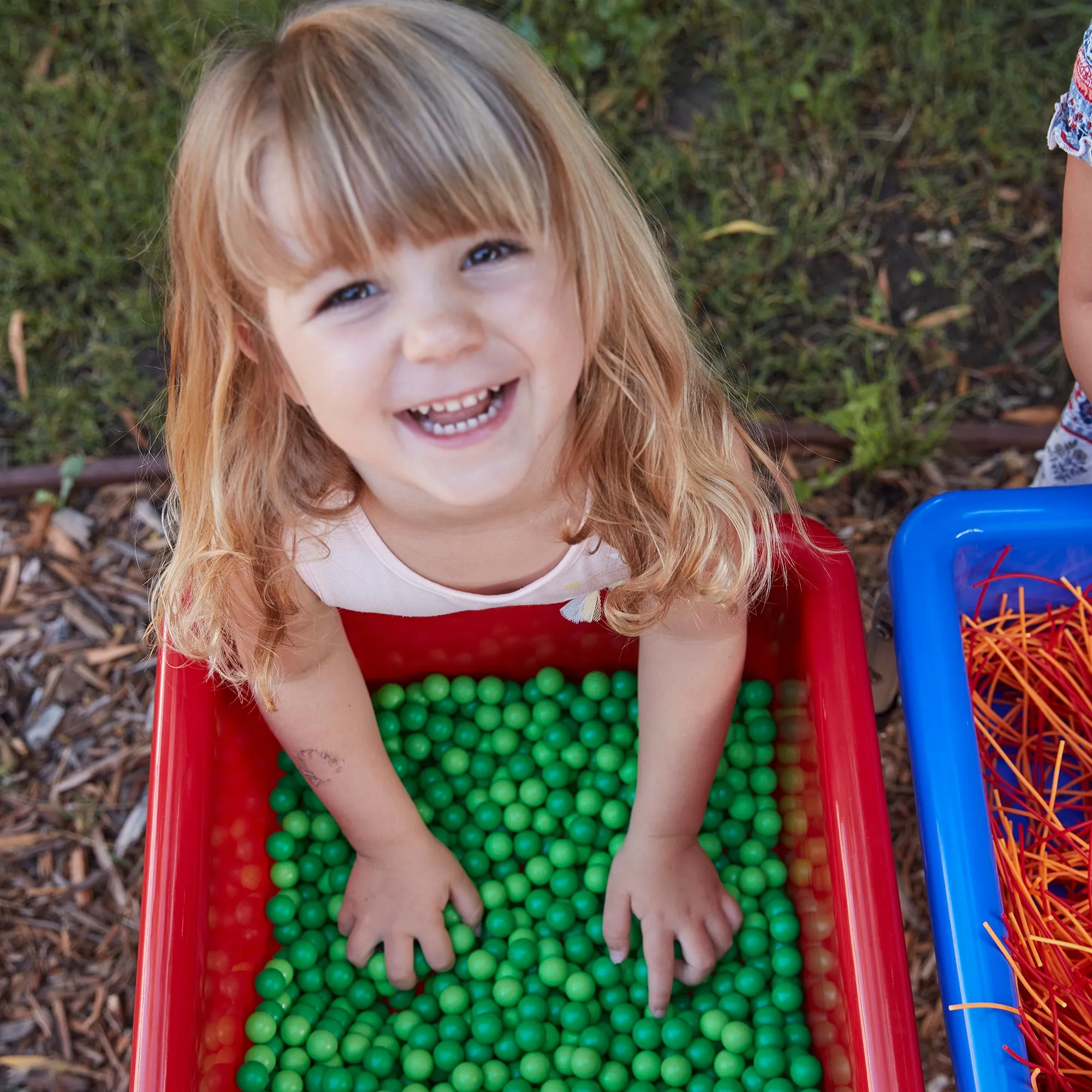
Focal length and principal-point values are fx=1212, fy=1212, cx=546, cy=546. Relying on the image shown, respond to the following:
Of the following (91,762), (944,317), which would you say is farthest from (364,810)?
(944,317)

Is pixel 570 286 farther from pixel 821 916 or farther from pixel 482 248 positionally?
pixel 821 916

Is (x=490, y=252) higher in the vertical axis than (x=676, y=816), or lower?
higher

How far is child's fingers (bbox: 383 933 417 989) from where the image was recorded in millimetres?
1269

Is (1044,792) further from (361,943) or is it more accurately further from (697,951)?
(361,943)

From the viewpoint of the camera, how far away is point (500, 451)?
33.9 inches

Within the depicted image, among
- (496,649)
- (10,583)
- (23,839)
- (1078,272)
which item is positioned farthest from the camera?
(10,583)

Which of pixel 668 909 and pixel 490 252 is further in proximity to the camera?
pixel 668 909

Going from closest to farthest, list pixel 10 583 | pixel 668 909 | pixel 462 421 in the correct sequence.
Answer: pixel 462 421 < pixel 668 909 < pixel 10 583

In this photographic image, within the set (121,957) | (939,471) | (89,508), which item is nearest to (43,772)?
(121,957)

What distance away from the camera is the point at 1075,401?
126 centimetres

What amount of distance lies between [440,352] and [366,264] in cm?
7

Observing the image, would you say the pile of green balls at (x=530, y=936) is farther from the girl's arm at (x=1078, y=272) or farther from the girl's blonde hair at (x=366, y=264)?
the girl's arm at (x=1078, y=272)

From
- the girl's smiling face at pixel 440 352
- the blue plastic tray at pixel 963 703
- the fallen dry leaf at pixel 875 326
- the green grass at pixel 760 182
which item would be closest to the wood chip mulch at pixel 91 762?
the green grass at pixel 760 182

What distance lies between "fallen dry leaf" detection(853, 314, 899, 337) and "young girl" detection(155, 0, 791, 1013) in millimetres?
694
